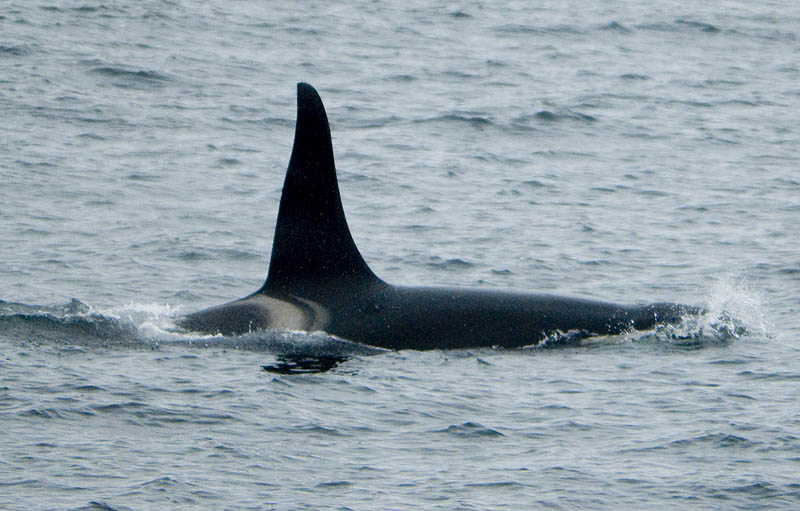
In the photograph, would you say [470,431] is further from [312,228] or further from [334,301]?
[312,228]

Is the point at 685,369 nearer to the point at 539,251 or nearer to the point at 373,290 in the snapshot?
the point at 373,290

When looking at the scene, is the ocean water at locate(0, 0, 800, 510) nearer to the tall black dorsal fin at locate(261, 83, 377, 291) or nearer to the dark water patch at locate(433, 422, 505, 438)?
the dark water patch at locate(433, 422, 505, 438)

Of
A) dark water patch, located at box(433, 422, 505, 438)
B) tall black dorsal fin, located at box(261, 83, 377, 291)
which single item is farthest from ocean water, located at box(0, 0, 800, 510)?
tall black dorsal fin, located at box(261, 83, 377, 291)

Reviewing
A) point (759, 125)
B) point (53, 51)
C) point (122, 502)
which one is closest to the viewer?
point (122, 502)

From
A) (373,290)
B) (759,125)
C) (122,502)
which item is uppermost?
(759,125)

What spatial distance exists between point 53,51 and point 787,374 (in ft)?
71.3

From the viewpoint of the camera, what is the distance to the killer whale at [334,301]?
1350cm

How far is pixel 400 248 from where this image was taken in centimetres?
1911

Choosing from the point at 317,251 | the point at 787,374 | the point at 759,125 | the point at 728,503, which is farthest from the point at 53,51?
the point at 728,503

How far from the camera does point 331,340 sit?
13.5 m

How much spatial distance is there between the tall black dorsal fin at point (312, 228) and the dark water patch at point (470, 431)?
2.57 meters

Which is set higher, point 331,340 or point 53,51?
point 53,51

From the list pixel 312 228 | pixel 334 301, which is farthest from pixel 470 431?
pixel 312 228

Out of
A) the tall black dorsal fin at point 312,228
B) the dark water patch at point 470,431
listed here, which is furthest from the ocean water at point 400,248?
the tall black dorsal fin at point 312,228
